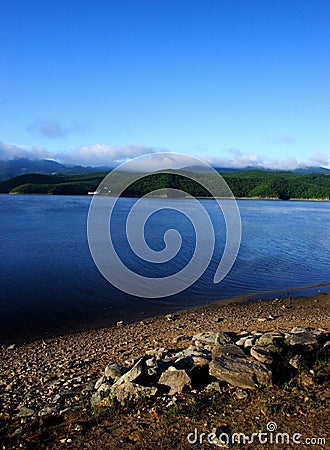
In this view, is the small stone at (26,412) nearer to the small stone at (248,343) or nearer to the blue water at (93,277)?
the small stone at (248,343)

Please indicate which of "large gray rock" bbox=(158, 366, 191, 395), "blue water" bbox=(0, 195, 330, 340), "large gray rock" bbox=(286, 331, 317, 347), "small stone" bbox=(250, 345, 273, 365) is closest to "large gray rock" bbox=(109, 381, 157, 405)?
"large gray rock" bbox=(158, 366, 191, 395)

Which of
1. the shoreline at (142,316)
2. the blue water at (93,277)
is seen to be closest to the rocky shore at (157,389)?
the shoreline at (142,316)

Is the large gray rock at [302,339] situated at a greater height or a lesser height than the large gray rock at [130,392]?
greater

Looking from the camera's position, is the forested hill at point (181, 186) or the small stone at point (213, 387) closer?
the small stone at point (213, 387)

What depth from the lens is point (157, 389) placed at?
616 centimetres

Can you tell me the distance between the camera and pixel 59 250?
26.0 meters

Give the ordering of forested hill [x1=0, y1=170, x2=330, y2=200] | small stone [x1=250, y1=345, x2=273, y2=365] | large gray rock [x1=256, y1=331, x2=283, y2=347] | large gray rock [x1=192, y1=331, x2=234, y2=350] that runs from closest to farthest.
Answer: small stone [x1=250, y1=345, x2=273, y2=365] → large gray rock [x1=256, y1=331, x2=283, y2=347] → large gray rock [x1=192, y1=331, x2=234, y2=350] → forested hill [x1=0, y1=170, x2=330, y2=200]

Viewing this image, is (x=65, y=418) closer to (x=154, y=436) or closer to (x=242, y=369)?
(x=154, y=436)

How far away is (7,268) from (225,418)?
58.1 feet

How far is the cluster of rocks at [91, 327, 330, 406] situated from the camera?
6.25m
